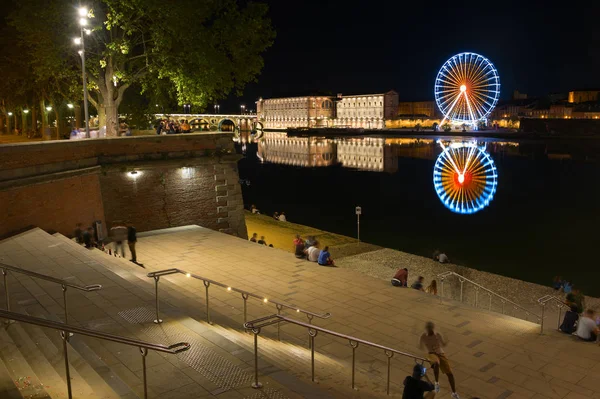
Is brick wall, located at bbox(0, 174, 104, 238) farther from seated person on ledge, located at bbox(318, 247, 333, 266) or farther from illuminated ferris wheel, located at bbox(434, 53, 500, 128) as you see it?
illuminated ferris wheel, located at bbox(434, 53, 500, 128)

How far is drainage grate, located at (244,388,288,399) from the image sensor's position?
5.37 meters

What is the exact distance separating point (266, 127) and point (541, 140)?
275 ft

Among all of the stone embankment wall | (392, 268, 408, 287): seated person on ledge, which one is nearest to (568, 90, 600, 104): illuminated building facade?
the stone embankment wall

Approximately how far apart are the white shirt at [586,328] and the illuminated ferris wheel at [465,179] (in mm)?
27671

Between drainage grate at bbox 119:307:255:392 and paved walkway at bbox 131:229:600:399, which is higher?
drainage grate at bbox 119:307:255:392

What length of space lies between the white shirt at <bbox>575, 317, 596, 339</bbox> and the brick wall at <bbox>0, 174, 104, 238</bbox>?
13090mm

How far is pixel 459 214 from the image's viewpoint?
36.2 m

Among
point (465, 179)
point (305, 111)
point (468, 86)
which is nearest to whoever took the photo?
point (465, 179)

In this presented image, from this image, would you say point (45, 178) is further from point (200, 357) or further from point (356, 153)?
point (356, 153)

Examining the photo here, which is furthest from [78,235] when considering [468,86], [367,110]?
[367,110]

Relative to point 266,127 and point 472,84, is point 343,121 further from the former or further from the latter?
point 472,84

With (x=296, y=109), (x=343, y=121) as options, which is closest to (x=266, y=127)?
(x=296, y=109)

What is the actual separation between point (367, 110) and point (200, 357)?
131 meters

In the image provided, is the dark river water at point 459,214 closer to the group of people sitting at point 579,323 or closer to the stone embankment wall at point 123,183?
the group of people sitting at point 579,323
